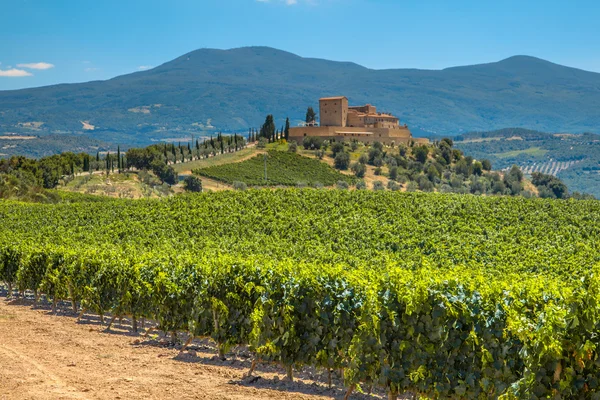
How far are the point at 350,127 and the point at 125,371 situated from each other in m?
122

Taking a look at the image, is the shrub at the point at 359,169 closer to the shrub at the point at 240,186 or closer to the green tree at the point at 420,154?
the green tree at the point at 420,154

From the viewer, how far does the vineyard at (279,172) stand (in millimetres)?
96062

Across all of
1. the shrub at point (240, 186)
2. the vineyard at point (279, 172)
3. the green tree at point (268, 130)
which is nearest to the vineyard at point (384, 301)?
the shrub at point (240, 186)

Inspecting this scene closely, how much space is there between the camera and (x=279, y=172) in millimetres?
102125

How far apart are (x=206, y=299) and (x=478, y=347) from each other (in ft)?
23.0

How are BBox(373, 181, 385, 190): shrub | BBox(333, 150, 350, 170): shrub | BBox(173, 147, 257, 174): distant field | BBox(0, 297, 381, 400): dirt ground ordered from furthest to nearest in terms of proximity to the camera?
BBox(173, 147, 257, 174): distant field, BBox(333, 150, 350, 170): shrub, BBox(373, 181, 385, 190): shrub, BBox(0, 297, 381, 400): dirt ground

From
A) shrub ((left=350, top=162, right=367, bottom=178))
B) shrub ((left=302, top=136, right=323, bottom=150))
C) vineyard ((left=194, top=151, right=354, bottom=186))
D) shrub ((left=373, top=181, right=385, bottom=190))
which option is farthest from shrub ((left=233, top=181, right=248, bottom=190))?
shrub ((left=302, top=136, right=323, bottom=150))

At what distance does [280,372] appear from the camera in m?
14.4

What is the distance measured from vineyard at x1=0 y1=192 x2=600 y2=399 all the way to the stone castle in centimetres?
9108

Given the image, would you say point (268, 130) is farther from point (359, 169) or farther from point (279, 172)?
point (359, 169)

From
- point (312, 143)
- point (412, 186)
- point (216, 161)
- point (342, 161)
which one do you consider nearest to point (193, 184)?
point (216, 161)

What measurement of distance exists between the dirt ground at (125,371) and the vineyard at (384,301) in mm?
646

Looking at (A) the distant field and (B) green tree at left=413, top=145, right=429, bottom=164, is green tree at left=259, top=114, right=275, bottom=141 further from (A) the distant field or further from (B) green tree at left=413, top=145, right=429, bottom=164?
(B) green tree at left=413, top=145, right=429, bottom=164

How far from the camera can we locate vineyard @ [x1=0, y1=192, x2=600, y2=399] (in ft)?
25.7
